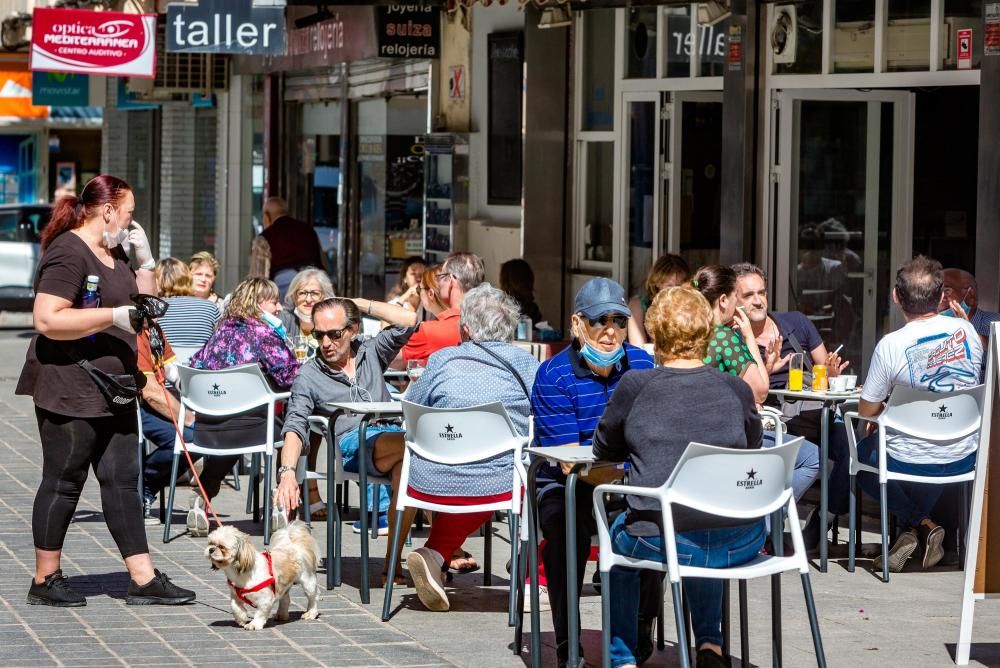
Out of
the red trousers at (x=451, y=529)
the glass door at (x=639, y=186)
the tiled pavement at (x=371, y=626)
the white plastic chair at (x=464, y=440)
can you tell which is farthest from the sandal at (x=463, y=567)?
the glass door at (x=639, y=186)

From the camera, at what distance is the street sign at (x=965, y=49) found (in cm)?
1020

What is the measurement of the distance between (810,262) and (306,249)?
5723 millimetres

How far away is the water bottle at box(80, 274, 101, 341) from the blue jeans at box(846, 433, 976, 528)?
3.73 metres

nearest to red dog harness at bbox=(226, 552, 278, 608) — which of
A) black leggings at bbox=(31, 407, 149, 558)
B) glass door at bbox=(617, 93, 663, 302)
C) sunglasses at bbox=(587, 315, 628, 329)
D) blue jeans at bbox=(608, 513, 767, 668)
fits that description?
black leggings at bbox=(31, 407, 149, 558)

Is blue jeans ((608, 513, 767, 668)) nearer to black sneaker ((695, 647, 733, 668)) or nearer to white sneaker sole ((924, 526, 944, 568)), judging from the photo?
black sneaker ((695, 647, 733, 668))

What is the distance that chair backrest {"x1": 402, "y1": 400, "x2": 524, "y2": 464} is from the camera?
7066 mm

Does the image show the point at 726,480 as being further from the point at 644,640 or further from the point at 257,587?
the point at 257,587

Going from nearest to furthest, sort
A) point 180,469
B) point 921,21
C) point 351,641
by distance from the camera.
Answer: point 351,641 < point 180,469 < point 921,21

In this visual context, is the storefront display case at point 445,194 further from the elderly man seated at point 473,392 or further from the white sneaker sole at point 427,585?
the white sneaker sole at point 427,585

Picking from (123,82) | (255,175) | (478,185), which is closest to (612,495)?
(478,185)

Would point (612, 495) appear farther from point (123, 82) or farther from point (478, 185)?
point (123, 82)

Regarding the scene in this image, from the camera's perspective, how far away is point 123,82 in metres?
27.2

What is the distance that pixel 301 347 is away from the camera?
10680mm

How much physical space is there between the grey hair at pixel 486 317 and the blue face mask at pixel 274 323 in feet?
8.11
